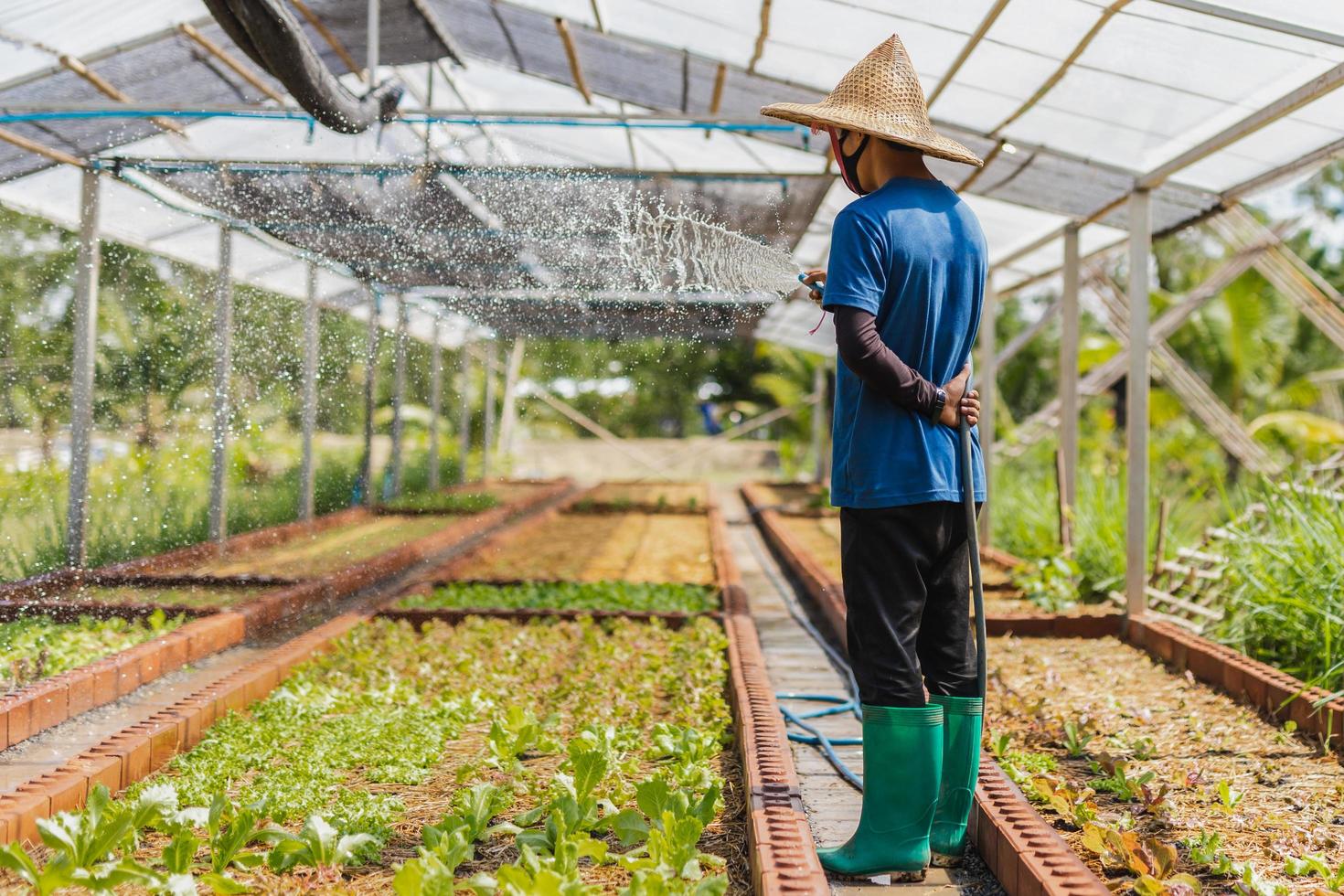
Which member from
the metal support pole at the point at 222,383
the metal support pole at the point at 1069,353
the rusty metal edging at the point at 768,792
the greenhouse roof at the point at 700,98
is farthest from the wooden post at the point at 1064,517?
the metal support pole at the point at 222,383

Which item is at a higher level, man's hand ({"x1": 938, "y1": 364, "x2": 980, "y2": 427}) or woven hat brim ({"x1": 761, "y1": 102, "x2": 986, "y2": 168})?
woven hat brim ({"x1": 761, "y1": 102, "x2": 986, "y2": 168})

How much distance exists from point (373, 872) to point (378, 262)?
6.98 m

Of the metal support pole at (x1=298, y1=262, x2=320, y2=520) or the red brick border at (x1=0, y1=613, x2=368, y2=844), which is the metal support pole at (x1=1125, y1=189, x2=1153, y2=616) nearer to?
the red brick border at (x1=0, y1=613, x2=368, y2=844)

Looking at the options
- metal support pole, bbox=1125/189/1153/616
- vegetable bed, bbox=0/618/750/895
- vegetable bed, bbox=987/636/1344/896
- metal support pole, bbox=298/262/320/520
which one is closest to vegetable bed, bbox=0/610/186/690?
vegetable bed, bbox=0/618/750/895

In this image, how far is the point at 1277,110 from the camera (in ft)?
14.0

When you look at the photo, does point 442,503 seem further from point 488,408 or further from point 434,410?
point 488,408

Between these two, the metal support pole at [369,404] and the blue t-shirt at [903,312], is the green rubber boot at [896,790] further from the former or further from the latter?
the metal support pole at [369,404]

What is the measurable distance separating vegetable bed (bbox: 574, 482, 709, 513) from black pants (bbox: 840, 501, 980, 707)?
1131cm

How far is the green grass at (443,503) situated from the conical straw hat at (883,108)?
9712 mm

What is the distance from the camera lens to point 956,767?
2.61 metres

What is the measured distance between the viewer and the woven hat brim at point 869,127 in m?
2.45

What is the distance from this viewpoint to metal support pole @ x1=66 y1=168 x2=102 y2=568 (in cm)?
631

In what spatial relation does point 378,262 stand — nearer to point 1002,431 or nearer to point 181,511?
point 181,511

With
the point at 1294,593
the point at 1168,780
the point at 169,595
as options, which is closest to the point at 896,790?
the point at 1168,780
